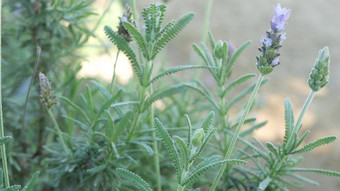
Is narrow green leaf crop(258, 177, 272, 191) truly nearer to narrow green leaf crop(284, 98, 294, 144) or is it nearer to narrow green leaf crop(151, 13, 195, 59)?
narrow green leaf crop(284, 98, 294, 144)

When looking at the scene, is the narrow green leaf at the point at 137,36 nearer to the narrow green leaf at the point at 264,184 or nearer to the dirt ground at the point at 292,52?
the narrow green leaf at the point at 264,184

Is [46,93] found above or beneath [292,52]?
beneath

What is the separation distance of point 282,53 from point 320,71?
208cm

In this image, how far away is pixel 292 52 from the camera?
2773 millimetres

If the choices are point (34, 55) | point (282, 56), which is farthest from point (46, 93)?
point (282, 56)

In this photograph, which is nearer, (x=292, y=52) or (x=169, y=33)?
(x=169, y=33)

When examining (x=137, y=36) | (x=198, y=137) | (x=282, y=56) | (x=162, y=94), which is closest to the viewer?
(x=198, y=137)

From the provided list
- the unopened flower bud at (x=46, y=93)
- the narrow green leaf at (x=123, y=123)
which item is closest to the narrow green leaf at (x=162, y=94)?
the narrow green leaf at (x=123, y=123)

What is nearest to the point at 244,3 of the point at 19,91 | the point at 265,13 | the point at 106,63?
the point at 265,13

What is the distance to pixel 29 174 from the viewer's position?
121 centimetres

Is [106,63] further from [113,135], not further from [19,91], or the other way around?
[113,135]

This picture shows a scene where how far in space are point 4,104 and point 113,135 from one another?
0.44m

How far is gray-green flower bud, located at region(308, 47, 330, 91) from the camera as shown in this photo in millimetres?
776

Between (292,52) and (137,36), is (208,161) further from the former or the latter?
(292,52)
